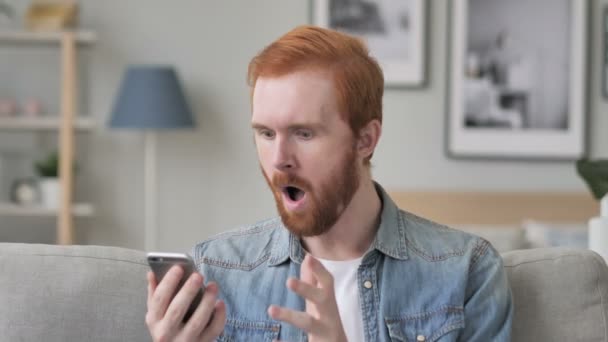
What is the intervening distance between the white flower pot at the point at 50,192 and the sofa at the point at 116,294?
9.62 feet

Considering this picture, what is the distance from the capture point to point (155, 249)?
4.84 m

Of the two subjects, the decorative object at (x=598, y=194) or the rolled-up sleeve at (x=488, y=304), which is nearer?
the rolled-up sleeve at (x=488, y=304)

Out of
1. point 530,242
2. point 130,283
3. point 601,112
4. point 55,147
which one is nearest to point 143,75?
point 55,147

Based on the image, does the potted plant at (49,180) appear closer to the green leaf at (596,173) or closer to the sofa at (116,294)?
the sofa at (116,294)

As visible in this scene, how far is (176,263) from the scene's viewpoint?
4.80ft

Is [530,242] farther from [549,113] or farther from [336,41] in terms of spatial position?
[336,41]

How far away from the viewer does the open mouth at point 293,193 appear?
169cm

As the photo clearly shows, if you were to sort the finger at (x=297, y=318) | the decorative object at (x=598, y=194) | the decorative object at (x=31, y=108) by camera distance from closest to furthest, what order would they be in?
1. the finger at (x=297, y=318)
2. the decorative object at (x=598, y=194)
3. the decorative object at (x=31, y=108)

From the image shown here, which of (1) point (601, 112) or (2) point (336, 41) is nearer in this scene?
(2) point (336, 41)

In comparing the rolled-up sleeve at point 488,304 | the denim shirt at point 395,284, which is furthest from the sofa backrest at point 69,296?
the rolled-up sleeve at point 488,304

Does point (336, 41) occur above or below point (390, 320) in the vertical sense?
above

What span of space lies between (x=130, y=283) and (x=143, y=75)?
2894 mm

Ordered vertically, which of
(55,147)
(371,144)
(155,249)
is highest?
(371,144)

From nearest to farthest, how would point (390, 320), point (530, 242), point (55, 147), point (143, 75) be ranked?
point (390, 320)
point (530, 242)
point (143, 75)
point (55, 147)
